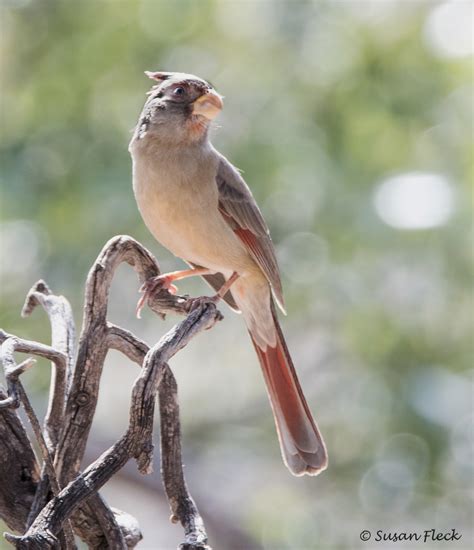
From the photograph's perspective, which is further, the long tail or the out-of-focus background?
the out-of-focus background

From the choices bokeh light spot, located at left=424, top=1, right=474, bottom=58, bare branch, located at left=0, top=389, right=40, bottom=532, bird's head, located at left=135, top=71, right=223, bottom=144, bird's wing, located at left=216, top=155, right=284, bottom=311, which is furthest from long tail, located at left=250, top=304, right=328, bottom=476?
bokeh light spot, located at left=424, top=1, right=474, bottom=58

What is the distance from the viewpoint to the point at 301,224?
5.08 meters

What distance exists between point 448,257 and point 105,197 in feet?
5.90

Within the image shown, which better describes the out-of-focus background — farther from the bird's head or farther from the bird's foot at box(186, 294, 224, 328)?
the bird's foot at box(186, 294, 224, 328)

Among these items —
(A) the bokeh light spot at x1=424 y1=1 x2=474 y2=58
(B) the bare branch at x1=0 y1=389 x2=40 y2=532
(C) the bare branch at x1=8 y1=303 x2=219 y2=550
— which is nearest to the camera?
(C) the bare branch at x1=8 y1=303 x2=219 y2=550

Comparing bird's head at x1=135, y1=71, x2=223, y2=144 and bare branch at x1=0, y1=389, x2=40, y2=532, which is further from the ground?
bird's head at x1=135, y1=71, x2=223, y2=144

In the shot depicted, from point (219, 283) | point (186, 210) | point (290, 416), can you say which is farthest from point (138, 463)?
point (219, 283)

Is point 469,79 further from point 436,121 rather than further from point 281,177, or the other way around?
point 281,177

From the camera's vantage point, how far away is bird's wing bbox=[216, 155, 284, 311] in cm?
308

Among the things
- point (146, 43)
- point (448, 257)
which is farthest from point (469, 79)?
point (146, 43)

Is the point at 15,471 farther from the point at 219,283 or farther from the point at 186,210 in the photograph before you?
the point at 219,283

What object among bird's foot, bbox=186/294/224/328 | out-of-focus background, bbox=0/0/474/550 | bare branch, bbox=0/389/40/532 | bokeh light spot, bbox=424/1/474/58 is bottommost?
bare branch, bbox=0/389/40/532

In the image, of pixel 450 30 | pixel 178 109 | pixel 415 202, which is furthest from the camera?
pixel 450 30

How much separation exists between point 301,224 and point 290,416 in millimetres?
2519
